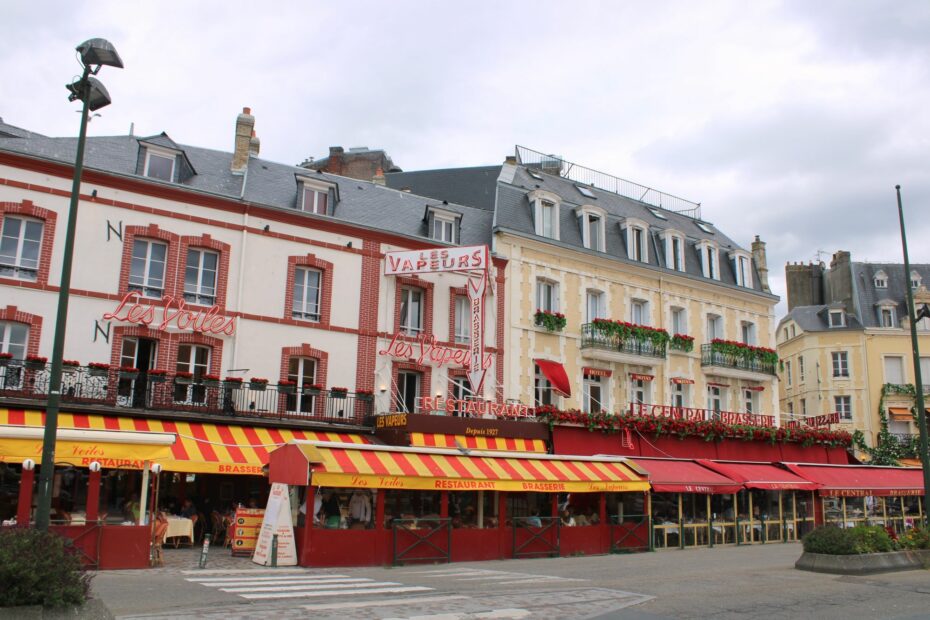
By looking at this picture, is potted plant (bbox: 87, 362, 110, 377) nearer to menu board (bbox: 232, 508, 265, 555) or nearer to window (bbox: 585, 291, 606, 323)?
menu board (bbox: 232, 508, 265, 555)

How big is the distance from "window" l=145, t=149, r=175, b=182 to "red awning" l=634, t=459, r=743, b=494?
1407cm

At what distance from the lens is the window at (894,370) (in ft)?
123

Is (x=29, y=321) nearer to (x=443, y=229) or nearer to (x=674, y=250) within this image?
(x=443, y=229)

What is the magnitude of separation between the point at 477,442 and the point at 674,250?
12236mm

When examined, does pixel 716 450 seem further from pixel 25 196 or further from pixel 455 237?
pixel 25 196

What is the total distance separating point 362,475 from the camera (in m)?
16.1

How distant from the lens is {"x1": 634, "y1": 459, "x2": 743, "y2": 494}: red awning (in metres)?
21.1

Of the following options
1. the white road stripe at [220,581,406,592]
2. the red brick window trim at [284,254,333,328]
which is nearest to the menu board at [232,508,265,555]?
the white road stripe at [220,581,406,592]

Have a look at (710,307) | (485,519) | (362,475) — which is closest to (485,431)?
(485,519)

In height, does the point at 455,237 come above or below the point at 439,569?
above

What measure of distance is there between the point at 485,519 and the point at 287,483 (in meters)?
Answer: 4.64

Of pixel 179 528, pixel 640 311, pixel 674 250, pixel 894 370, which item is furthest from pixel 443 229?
pixel 894 370

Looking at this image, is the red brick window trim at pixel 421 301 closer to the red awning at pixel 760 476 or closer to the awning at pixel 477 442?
the awning at pixel 477 442

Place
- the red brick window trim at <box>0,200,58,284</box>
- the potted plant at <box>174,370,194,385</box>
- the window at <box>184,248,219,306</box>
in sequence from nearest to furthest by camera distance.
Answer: the red brick window trim at <box>0,200,58,284</box> → the potted plant at <box>174,370,194,385</box> → the window at <box>184,248,219,306</box>
